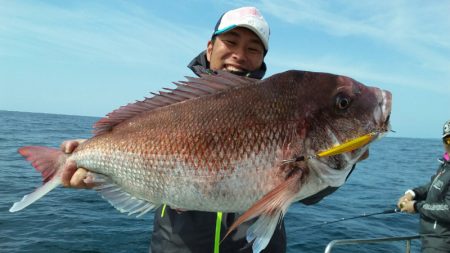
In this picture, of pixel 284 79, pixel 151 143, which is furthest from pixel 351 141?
pixel 151 143

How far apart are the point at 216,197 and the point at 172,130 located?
0.50m

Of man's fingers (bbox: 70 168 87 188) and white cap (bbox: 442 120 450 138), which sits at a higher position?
white cap (bbox: 442 120 450 138)

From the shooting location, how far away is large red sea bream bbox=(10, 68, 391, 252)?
6.97 feet

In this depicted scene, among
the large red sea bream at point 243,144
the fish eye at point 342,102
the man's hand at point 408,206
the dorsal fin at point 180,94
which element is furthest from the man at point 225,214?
the man's hand at point 408,206

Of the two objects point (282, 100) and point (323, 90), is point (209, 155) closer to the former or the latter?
point (282, 100)

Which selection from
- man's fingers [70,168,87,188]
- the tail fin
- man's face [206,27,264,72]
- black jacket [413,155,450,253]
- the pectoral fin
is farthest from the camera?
black jacket [413,155,450,253]

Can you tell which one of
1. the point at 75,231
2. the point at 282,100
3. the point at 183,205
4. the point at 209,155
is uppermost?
the point at 282,100

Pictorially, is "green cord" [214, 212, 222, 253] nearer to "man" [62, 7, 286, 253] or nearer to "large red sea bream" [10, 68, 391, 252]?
"man" [62, 7, 286, 253]

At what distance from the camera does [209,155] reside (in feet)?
7.39

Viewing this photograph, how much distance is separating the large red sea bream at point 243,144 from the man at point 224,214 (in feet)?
1.89

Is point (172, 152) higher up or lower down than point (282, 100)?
lower down

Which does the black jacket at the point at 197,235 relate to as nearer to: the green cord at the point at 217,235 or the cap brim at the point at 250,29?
the green cord at the point at 217,235

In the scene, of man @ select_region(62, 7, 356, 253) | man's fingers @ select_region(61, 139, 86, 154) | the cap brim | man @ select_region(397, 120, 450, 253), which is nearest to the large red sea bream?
man's fingers @ select_region(61, 139, 86, 154)

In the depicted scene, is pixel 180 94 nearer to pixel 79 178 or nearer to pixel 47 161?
pixel 79 178
